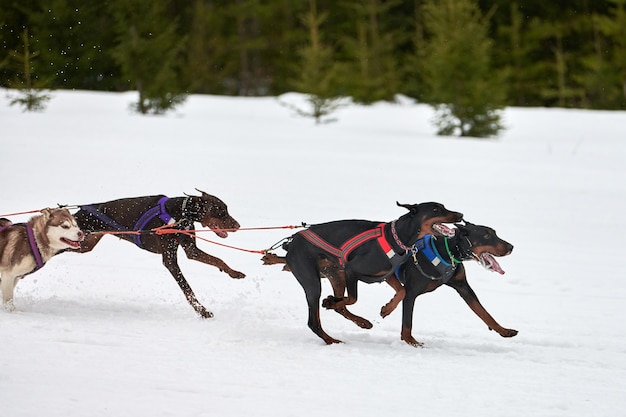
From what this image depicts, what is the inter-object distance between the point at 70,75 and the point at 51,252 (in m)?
23.7

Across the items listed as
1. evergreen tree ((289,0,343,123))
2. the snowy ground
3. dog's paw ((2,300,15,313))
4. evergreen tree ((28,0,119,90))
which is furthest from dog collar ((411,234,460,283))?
evergreen tree ((28,0,119,90))

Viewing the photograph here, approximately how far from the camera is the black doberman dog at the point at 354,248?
5898 mm

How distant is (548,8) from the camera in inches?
1319

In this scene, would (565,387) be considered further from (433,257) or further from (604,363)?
(433,257)

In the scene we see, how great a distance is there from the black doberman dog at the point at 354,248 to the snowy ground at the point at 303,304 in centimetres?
45

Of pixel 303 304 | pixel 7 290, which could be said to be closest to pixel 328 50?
pixel 303 304

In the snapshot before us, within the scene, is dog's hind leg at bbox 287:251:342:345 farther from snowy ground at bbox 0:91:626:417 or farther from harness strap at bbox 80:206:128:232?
harness strap at bbox 80:206:128:232

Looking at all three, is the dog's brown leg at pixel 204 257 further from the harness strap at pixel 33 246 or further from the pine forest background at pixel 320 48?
the pine forest background at pixel 320 48

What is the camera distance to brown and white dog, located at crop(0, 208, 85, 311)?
662cm

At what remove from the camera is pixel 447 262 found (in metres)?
5.97

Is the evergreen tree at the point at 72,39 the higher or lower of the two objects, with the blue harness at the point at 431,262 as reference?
higher

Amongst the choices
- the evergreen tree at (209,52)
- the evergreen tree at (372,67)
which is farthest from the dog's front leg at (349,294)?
the evergreen tree at (209,52)

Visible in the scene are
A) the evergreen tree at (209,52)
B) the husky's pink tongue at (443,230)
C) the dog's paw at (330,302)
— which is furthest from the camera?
the evergreen tree at (209,52)

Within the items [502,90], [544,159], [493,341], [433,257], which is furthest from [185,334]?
[502,90]
